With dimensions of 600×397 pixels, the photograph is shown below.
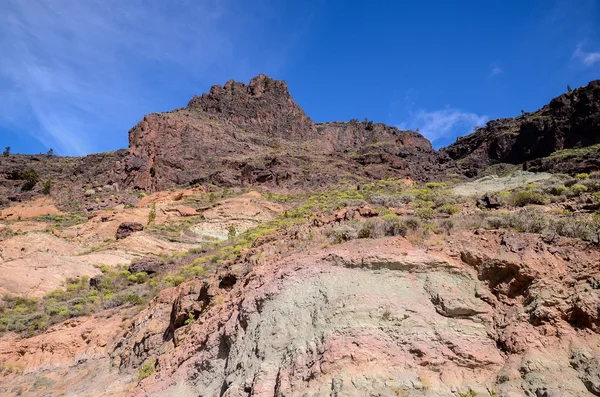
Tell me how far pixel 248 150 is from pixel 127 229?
28.8m

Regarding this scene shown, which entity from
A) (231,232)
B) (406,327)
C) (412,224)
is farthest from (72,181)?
(406,327)

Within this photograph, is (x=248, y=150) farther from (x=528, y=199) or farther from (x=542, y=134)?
(x=542, y=134)

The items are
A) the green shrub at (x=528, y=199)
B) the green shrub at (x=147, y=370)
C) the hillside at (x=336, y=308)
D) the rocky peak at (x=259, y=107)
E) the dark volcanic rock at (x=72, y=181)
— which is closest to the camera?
the hillside at (x=336, y=308)

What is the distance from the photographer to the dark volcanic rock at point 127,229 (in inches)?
1114

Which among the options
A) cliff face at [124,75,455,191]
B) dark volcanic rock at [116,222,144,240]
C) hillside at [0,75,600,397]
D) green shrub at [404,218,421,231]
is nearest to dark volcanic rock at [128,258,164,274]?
hillside at [0,75,600,397]

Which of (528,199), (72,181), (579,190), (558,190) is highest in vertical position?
(72,181)

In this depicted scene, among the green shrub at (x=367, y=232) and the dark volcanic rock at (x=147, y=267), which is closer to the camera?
the green shrub at (x=367, y=232)

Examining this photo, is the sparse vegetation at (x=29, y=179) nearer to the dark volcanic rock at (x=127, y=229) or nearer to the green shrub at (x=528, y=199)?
the dark volcanic rock at (x=127, y=229)

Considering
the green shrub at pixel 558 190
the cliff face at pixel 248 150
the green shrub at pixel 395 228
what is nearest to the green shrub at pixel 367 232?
the green shrub at pixel 395 228

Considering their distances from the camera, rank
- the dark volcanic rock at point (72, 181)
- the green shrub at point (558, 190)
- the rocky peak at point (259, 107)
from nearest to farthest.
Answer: the green shrub at point (558, 190) < the dark volcanic rock at point (72, 181) < the rocky peak at point (259, 107)

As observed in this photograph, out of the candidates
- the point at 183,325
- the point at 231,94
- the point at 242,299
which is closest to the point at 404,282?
the point at 242,299

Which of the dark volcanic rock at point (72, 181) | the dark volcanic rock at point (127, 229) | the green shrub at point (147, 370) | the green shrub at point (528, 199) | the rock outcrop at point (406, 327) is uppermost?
the dark volcanic rock at point (72, 181)

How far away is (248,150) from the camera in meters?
55.5

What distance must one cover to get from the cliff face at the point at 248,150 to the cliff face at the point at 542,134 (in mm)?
11729
